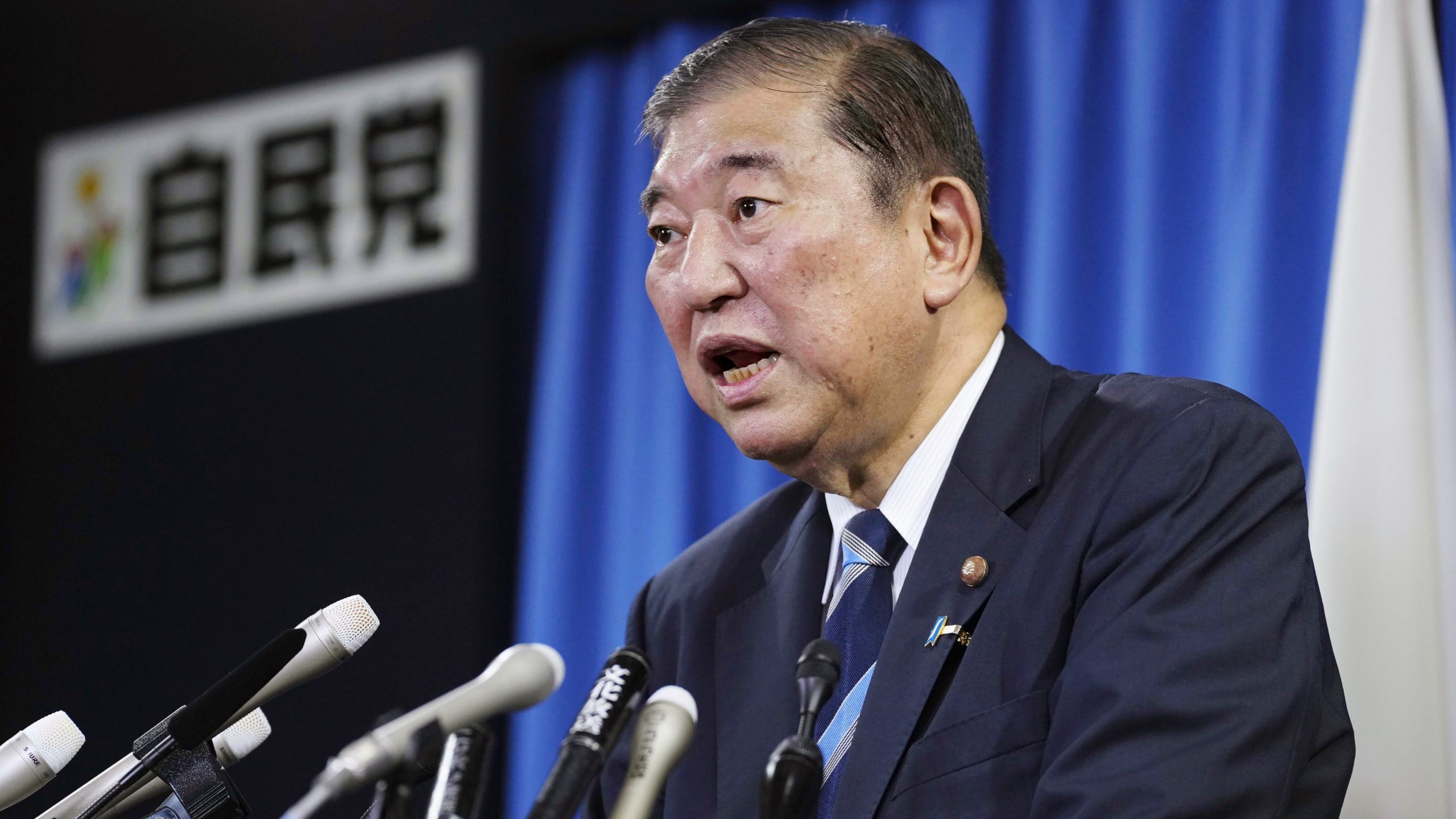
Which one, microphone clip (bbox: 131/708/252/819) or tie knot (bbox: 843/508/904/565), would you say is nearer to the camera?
microphone clip (bbox: 131/708/252/819)

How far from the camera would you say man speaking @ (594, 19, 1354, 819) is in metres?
1.33

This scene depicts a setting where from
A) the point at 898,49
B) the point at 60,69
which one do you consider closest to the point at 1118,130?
the point at 898,49

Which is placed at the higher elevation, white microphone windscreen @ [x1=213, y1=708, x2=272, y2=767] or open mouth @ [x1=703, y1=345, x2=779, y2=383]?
open mouth @ [x1=703, y1=345, x2=779, y2=383]

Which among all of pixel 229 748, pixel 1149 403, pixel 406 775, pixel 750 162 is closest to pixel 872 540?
pixel 1149 403

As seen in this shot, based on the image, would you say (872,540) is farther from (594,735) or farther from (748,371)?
(594,735)

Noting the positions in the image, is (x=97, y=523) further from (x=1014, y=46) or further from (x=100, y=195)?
(x=1014, y=46)

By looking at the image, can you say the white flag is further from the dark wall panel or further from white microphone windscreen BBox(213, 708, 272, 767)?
the dark wall panel

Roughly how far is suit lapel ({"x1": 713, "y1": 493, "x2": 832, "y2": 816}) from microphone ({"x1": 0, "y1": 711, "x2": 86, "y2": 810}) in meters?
0.69

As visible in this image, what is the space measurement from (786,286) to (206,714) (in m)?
0.76

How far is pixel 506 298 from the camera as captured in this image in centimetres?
378

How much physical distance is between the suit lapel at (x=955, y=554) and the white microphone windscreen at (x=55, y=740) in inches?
28.2

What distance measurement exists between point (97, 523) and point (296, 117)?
1.24 meters

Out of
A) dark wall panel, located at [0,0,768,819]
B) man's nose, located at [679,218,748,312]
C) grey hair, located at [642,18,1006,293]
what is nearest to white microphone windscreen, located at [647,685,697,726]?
man's nose, located at [679,218,748,312]

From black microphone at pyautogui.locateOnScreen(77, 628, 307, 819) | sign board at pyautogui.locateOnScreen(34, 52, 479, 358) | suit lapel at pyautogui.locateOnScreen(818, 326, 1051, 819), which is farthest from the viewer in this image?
sign board at pyautogui.locateOnScreen(34, 52, 479, 358)
